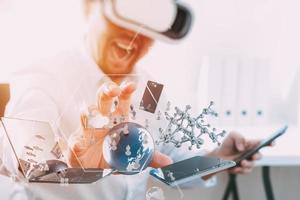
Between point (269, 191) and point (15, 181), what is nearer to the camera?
point (15, 181)

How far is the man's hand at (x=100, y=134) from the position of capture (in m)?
0.85

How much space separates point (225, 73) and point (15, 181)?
51cm

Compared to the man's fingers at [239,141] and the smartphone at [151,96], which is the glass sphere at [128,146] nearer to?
the smartphone at [151,96]

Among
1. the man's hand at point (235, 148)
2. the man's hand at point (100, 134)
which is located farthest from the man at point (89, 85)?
the man's hand at point (235, 148)

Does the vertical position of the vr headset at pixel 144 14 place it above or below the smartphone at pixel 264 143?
above

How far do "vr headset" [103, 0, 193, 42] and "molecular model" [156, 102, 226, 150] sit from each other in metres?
0.18

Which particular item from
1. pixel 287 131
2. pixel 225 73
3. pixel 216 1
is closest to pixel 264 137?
pixel 287 131

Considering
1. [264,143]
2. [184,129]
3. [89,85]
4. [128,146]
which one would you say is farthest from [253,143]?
[89,85]

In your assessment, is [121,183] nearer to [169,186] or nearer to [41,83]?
[169,186]

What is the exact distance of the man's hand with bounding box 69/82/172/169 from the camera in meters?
0.85

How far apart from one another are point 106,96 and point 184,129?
0.18m

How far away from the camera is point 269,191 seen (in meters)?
1.05

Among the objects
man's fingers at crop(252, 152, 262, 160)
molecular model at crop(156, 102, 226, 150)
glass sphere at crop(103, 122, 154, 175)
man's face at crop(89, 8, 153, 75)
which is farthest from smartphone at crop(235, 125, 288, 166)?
man's face at crop(89, 8, 153, 75)

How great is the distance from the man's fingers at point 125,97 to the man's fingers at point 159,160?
0.12 metres
